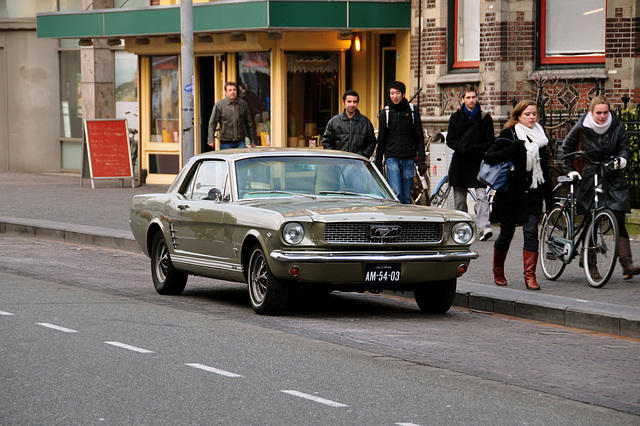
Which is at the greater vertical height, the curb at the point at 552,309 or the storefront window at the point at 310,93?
the storefront window at the point at 310,93

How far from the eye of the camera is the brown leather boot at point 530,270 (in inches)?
436

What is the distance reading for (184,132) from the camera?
1752 centimetres

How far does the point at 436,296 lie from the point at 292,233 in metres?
1.60

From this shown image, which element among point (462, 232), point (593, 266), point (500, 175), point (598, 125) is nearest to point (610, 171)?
point (598, 125)

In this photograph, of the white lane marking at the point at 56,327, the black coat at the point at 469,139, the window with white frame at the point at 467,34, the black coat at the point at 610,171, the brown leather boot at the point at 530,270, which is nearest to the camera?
the white lane marking at the point at 56,327

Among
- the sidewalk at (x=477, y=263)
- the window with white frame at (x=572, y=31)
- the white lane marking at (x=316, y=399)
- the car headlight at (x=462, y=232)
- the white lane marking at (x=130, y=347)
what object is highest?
the window with white frame at (x=572, y=31)

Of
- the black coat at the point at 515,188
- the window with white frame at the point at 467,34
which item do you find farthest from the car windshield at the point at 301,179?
the window with white frame at the point at 467,34

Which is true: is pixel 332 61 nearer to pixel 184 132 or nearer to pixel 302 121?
pixel 302 121

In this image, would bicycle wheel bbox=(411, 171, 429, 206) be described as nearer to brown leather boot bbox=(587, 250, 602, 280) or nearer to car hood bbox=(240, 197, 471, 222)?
brown leather boot bbox=(587, 250, 602, 280)

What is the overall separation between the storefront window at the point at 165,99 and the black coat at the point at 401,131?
11856 millimetres

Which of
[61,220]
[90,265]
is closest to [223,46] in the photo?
[61,220]

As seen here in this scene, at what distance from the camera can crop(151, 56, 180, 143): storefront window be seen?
85.6ft

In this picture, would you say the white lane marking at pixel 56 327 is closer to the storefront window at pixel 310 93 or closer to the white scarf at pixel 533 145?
the white scarf at pixel 533 145

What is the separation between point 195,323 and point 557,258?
13.2 ft
